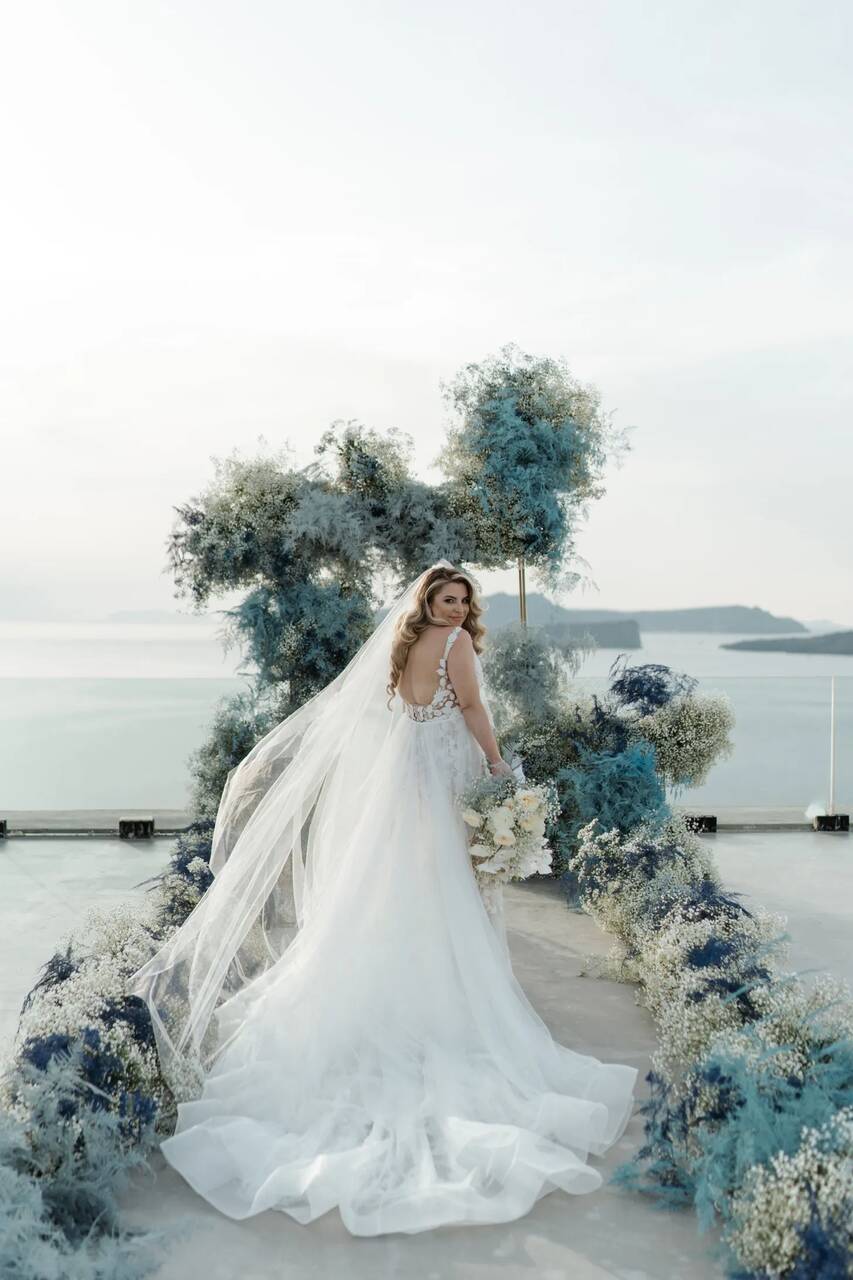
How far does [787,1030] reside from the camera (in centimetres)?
324

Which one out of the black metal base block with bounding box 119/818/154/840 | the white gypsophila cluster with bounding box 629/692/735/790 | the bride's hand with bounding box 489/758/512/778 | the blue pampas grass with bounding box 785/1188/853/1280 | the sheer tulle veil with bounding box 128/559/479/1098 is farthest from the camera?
the black metal base block with bounding box 119/818/154/840

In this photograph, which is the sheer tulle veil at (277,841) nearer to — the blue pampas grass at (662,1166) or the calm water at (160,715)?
the blue pampas grass at (662,1166)

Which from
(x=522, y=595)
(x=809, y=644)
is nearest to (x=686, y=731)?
(x=522, y=595)

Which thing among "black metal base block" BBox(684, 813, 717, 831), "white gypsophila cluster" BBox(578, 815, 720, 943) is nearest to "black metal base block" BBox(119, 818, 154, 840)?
"white gypsophila cluster" BBox(578, 815, 720, 943)

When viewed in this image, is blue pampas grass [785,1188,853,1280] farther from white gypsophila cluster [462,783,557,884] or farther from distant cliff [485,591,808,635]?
distant cliff [485,591,808,635]

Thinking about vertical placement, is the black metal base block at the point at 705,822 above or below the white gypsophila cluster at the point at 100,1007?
below

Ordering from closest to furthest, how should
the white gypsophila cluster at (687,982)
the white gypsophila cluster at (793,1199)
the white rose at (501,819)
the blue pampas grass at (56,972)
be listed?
the white gypsophila cluster at (793,1199) < the white gypsophila cluster at (687,982) < the blue pampas grass at (56,972) < the white rose at (501,819)

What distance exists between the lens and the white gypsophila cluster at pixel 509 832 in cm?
410

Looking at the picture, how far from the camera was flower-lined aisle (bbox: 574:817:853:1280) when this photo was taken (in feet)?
7.96

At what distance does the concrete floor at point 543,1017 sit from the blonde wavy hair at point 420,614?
1.71 meters

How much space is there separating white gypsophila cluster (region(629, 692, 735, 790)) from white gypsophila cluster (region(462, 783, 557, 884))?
351 centimetres

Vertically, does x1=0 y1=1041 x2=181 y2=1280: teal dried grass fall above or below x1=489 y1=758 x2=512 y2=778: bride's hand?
below

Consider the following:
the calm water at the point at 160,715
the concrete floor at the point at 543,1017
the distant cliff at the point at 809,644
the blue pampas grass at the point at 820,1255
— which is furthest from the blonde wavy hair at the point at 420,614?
the distant cliff at the point at 809,644

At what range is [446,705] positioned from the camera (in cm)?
447
